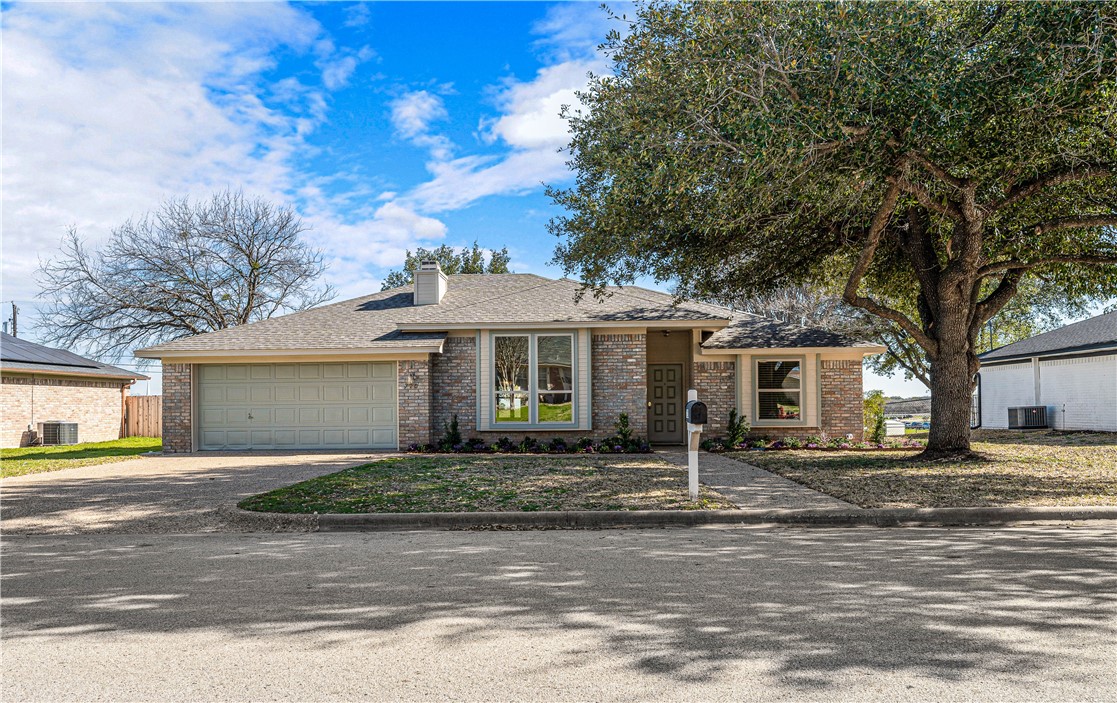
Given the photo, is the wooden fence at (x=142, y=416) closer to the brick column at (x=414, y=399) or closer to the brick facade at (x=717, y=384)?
the brick column at (x=414, y=399)

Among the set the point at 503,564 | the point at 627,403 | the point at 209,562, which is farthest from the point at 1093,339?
the point at 209,562

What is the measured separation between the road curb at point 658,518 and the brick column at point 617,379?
30.4 feet

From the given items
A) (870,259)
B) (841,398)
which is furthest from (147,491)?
(841,398)

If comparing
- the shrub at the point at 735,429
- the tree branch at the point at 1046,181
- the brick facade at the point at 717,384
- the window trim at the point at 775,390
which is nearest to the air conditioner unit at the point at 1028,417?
the window trim at the point at 775,390

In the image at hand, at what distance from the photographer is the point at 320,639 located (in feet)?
13.1

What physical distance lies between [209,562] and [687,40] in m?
8.65

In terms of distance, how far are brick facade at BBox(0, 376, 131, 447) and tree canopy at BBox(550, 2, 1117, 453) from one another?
59.6 feet

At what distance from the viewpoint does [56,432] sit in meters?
21.6

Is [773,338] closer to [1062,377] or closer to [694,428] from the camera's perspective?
[694,428]

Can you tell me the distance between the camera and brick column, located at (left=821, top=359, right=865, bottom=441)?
17844 mm

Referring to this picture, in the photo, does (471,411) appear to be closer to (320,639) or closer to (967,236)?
(967,236)

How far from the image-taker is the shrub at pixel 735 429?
17172 mm

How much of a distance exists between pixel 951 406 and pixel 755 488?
568 centimetres

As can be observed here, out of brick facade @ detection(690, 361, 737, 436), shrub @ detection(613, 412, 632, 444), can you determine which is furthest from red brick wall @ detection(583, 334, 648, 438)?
brick facade @ detection(690, 361, 737, 436)
